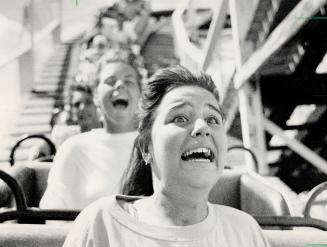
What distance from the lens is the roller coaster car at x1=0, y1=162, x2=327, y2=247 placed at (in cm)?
73

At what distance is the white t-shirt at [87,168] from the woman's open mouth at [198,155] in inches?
20.4

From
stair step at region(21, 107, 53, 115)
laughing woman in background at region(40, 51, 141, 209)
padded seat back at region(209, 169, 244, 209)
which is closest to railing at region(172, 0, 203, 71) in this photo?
stair step at region(21, 107, 53, 115)

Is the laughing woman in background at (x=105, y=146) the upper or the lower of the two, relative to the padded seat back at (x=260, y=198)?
upper

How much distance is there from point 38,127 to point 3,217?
3.04 metres

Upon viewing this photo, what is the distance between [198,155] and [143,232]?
113mm

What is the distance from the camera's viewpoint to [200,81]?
0.62m

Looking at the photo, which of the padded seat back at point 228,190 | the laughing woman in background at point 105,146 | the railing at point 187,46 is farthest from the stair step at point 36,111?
the laughing woman in background at point 105,146

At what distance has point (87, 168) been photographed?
1.11m

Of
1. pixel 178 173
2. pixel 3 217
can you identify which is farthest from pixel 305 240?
pixel 3 217

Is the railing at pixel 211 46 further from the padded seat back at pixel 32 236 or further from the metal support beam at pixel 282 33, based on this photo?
the padded seat back at pixel 32 236

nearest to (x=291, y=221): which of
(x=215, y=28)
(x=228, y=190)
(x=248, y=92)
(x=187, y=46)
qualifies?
(x=228, y=190)

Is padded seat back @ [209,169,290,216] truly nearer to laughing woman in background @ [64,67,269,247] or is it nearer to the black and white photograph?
the black and white photograph

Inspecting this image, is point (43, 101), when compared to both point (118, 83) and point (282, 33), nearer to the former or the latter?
point (282, 33)

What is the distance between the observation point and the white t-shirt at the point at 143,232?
1.78 feet
